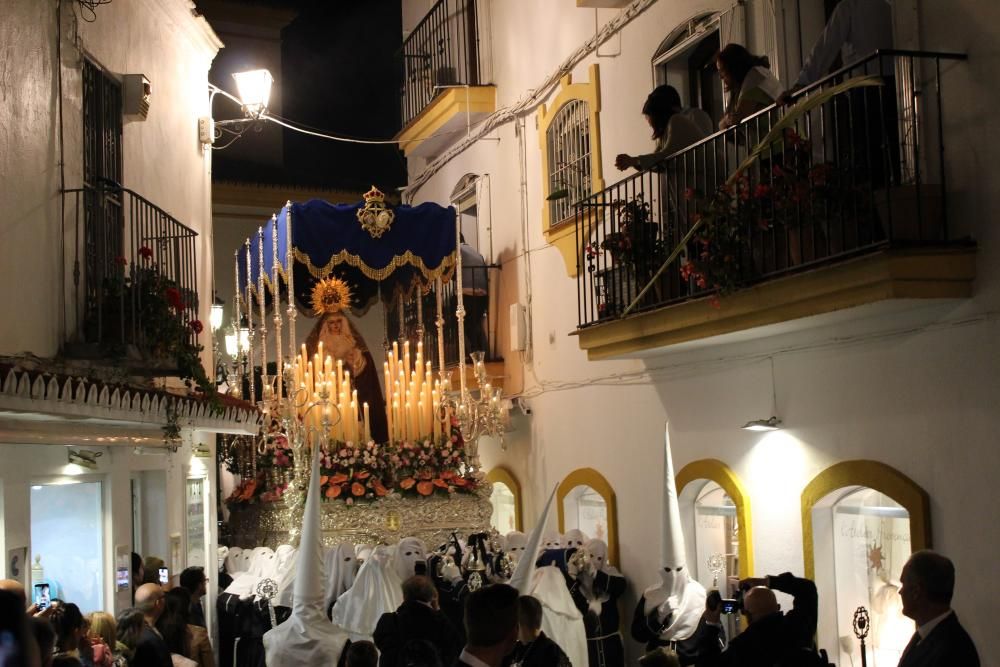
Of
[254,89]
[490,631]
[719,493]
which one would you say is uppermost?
[254,89]

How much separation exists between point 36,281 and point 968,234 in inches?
272

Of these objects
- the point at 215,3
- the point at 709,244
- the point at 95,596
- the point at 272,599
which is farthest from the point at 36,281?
the point at 215,3

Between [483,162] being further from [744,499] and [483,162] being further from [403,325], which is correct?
[744,499]

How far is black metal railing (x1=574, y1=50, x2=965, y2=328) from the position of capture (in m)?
8.98

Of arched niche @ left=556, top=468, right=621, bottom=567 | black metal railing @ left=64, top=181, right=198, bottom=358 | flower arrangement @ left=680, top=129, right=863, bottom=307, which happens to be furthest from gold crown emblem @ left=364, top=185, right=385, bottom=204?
flower arrangement @ left=680, top=129, right=863, bottom=307

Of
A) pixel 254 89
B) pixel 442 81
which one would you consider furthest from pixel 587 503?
pixel 442 81

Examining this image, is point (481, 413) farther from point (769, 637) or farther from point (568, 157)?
point (769, 637)

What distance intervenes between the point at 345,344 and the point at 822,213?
9.85 metres

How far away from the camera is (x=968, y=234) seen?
8898mm

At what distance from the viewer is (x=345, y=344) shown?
1811 centimetres

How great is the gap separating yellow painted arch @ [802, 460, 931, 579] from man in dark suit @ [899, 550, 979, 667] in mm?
3831

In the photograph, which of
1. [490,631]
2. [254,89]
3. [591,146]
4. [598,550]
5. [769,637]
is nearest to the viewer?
[490,631]

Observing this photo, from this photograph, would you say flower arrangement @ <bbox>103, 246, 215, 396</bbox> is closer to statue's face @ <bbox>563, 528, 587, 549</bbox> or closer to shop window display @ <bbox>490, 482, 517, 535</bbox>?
statue's face @ <bbox>563, 528, 587, 549</bbox>

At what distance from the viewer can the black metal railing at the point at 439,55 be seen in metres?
19.5
